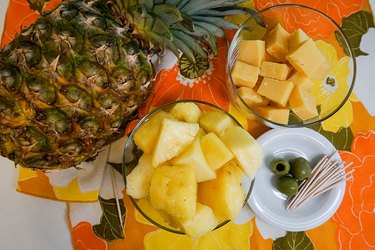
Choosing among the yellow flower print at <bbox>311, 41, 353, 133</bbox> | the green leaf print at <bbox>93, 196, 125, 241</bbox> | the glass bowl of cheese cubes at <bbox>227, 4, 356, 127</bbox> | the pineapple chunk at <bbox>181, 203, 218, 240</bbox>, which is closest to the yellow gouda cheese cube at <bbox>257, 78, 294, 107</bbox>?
the glass bowl of cheese cubes at <bbox>227, 4, 356, 127</bbox>

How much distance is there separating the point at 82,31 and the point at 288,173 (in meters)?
0.59

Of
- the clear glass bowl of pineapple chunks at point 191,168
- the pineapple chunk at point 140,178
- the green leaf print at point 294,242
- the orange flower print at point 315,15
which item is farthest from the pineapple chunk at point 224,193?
the orange flower print at point 315,15

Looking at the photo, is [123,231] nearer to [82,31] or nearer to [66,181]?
[66,181]

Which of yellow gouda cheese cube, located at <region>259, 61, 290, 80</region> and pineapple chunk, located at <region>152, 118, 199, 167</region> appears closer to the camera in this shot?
pineapple chunk, located at <region>152, 118, 199, 167</region>

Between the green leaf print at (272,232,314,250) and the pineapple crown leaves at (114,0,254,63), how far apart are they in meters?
0.49

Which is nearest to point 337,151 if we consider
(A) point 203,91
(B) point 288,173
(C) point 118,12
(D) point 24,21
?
(B) point 288,173

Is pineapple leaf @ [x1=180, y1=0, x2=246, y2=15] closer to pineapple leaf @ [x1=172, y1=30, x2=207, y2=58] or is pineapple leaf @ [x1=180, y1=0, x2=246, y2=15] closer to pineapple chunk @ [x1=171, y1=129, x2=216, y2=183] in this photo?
pineapple leaf @ [x1=172, y1=30, x2=207, y2=58]

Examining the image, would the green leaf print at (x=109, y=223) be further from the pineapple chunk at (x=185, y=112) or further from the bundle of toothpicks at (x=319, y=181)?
the bundle of toothpicks at (x=319, y=181)

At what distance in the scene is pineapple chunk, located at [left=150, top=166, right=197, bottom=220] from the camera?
2.91 feet

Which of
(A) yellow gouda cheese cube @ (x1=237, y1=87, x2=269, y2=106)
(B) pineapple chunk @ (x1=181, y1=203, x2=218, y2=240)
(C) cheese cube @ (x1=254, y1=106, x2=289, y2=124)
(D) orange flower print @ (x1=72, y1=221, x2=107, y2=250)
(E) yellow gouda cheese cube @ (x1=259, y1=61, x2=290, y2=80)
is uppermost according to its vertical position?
(E) yellow gouda cheese cube @ (x1=259, y1=61, x2=290, y2=80)

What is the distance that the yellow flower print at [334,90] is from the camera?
1.13 metres

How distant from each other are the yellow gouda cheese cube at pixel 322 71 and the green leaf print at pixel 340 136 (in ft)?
0.43

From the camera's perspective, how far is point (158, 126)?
965mm

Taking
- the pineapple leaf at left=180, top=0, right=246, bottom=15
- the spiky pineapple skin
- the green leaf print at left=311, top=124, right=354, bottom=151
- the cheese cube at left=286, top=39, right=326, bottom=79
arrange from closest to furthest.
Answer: the spiky pineapple skin
the pineapple leaf at left=180, top=0, right=246, bottom=15
the cheese cube at left=286, top=39, right=326, bottom=79
the green leaf print at left=311, top=124, right=354, bottom=151
